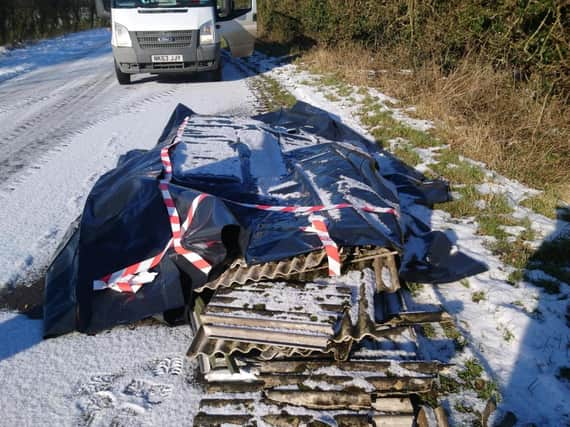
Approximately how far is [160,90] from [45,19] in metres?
18.3

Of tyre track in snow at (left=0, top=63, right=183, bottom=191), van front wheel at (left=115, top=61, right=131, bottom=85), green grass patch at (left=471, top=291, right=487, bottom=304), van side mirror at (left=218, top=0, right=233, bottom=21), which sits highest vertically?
van side mirror at (left=218, top=0, right=233, bottom=21)

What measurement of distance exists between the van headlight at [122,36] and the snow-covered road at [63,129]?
928 millimetres

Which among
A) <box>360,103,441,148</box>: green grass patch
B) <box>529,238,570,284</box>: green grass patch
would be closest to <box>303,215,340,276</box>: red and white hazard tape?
<box>529,238,570,284</box>: green grass patch

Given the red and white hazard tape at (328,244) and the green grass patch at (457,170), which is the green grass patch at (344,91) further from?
the red and white hazard tape at (328,244)

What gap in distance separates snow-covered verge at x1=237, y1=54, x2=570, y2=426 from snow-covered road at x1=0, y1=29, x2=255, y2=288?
10.0 feet

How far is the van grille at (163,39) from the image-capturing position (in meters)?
8.90

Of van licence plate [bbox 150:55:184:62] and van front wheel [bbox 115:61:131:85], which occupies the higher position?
van licence plate [bbox 150:55:184:62]

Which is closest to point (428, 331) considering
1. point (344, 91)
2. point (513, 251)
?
point (513, 251)

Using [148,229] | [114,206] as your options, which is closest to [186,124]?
[114,206]

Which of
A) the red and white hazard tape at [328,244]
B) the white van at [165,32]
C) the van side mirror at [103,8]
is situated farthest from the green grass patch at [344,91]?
the red and white hazard tape at [328,244]

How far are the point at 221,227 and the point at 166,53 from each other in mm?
7367

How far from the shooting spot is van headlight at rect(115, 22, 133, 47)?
8867 millimetres

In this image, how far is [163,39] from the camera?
8930 millimetres

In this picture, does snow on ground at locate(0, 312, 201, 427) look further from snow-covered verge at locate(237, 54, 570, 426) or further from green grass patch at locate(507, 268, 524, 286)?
green grass patch at locate(507, 268, 524, 286)
